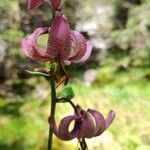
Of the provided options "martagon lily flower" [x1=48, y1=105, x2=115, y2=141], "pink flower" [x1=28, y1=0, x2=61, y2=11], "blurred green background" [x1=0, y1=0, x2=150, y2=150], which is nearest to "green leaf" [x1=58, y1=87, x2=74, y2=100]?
"martagon lily flower" [x1=48, y1=105, x2=115, y2=141]

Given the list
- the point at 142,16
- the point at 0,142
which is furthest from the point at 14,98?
the point at 142,16

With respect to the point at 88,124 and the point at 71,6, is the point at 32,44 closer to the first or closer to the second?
the point at 88,124

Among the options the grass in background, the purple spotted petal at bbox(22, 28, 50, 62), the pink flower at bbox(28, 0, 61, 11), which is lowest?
the grass in background

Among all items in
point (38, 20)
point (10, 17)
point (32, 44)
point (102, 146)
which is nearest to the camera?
point (32, 44)

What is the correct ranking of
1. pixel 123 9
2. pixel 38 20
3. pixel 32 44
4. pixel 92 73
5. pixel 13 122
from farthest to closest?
pixel 123 9 → pixel 92 73 → pixel 38 20 → pixel 13 122 → pixel 32 44

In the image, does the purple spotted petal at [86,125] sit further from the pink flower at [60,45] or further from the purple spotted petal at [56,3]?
the purple spotted petal at [56,3]

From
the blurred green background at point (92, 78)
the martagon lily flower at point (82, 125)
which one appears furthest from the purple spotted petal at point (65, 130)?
the blurred green background at point (92, 78)

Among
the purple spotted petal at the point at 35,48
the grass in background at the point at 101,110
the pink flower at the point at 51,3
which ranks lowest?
the grass in background at the point at 101,110

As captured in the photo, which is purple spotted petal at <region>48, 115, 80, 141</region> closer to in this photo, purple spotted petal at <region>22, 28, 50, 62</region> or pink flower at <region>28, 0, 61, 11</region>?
purple spotted petal at <region>22, 28, 50, 62</region>
